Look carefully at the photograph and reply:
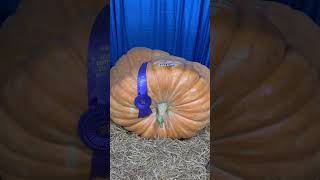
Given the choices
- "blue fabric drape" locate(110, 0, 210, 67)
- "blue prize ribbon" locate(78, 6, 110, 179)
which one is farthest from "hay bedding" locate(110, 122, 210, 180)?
"blue fabric drape" locate(110, 0, 210, 67)

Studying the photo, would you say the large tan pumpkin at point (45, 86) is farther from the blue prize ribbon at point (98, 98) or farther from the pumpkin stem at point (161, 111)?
the pumpkin stem at point (161, 111)

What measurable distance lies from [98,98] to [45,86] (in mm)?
146

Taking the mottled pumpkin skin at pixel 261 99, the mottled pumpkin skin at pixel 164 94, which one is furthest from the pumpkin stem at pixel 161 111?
the mottled pumpkin skin at pixel 261 99

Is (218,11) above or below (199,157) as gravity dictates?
above

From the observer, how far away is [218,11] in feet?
3.65

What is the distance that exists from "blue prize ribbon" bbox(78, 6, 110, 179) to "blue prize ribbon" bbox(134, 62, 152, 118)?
104 mm

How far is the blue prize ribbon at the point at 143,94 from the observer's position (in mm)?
1089

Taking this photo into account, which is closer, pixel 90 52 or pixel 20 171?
pixel 90 52

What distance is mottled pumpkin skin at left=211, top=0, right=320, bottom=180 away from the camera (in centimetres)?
110

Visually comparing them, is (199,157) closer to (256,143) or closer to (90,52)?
(256,143)

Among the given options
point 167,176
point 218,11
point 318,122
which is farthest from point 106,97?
point 318,122

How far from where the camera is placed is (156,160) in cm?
107

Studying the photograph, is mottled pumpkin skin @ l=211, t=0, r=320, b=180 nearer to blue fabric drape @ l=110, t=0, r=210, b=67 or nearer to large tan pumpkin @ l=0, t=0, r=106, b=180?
blue fabric drape @ l=110, t=0, r=210, b=67

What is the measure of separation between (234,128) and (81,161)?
1.26 ft
